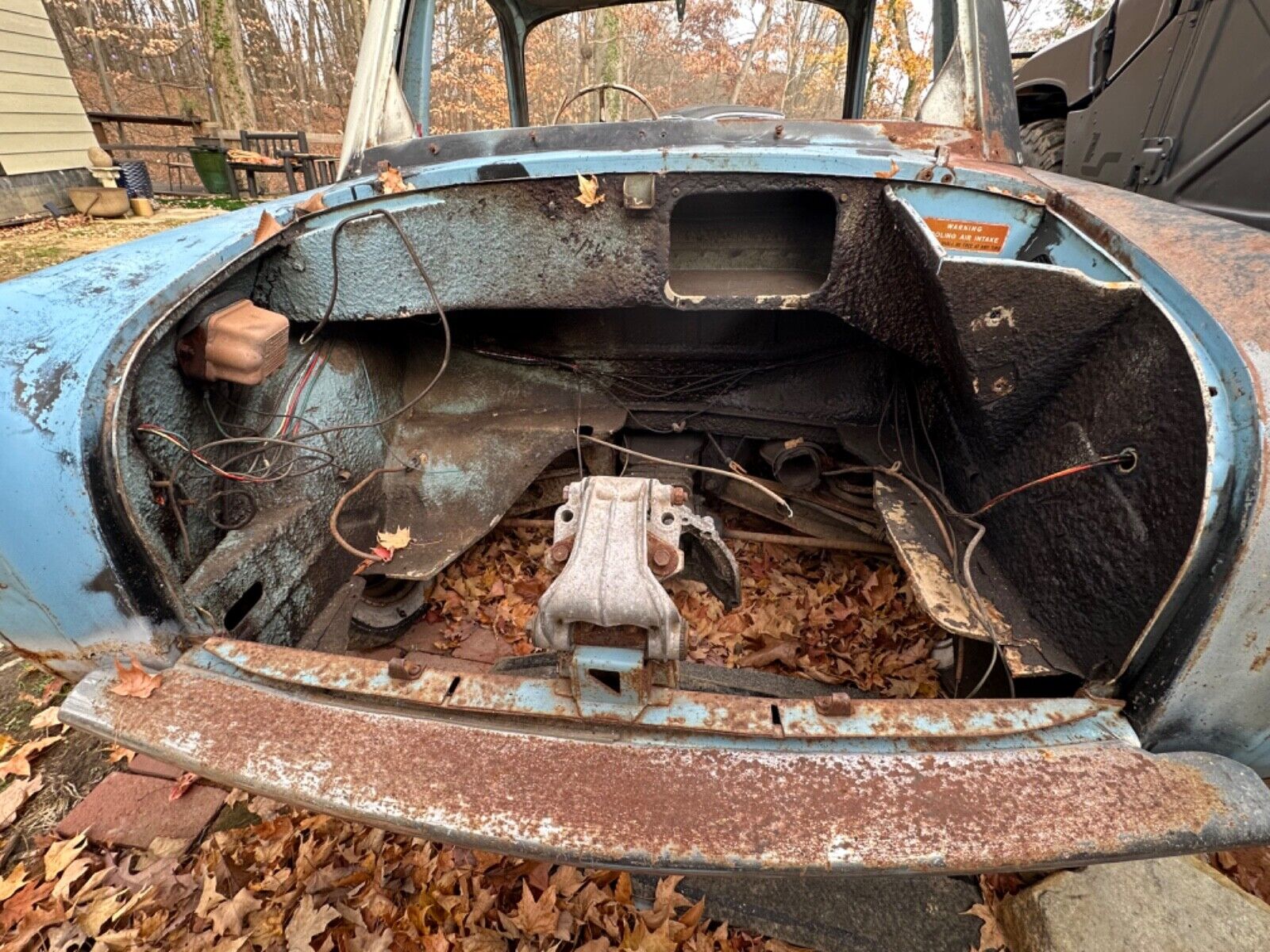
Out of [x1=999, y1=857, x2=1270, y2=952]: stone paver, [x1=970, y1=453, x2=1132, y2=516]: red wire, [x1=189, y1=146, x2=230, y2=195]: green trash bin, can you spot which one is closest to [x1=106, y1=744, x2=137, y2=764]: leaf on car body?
[x1=999, y1=857, x2=1270, y2=952]: stone paver

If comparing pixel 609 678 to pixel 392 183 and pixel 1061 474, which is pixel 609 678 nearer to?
pixel 1061 474

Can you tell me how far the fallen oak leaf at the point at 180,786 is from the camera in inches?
74.5

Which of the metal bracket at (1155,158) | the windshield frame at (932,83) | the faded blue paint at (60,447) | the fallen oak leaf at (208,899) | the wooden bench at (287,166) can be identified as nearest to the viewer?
the faded blue paint at (60,447)

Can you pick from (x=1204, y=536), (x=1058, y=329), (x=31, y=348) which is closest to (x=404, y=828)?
(x=31, y=348)

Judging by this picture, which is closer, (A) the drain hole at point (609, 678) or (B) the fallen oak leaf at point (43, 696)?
(A) the drain hole at point (609, 678)

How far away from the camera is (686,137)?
1.93 metres

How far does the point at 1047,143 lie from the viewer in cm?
585

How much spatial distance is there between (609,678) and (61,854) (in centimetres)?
173

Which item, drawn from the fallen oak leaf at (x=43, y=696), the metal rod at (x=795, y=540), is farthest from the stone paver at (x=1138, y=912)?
the fallen oak leaf at (x=43, y=696)

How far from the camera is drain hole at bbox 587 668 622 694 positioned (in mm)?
1170

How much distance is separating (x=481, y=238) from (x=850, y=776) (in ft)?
5.53

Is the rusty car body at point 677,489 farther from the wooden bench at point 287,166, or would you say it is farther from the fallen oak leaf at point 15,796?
the wooden bench at point 287,166

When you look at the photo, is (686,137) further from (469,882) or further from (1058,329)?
(469,882)

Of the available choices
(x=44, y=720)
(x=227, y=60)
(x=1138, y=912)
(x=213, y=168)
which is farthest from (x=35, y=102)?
(x=1138, y=912)
